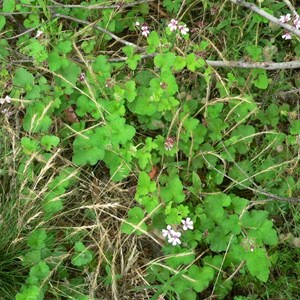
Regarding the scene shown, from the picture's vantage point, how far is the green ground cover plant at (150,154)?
258 cm

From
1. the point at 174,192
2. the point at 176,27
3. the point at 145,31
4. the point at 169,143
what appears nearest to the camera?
the point at 174,192

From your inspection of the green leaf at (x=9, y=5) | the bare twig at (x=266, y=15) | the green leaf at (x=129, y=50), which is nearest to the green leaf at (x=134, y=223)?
the green leaf at (x=129, y=50)

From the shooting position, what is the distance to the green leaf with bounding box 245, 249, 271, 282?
246cm

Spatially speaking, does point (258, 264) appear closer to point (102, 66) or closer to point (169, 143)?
point (169, 143)

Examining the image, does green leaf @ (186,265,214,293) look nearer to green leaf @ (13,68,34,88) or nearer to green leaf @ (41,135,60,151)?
green leaf @ (41,135,60,151)

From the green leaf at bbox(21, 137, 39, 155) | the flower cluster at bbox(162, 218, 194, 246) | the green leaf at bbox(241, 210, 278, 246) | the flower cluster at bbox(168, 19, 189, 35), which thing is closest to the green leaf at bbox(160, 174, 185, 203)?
the flower cluster at bbox(162, 218, 194, 246)

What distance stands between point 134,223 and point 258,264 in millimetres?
Result: 660

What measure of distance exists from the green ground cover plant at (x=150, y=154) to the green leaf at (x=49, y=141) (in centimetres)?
1

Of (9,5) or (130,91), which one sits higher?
(9,5)

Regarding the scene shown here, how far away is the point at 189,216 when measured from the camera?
2.68m

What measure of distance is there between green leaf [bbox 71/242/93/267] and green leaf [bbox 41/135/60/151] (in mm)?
536

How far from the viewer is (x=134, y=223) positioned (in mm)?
2615

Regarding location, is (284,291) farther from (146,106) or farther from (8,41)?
(8,41)

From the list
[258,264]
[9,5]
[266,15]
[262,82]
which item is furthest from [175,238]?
[9,5]
